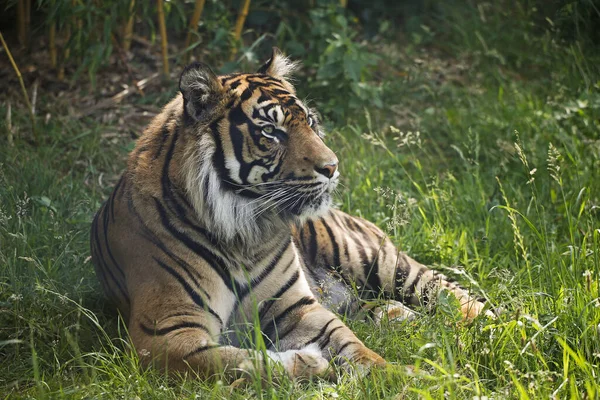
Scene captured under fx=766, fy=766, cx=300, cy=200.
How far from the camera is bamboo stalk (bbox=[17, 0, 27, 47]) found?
244 inches

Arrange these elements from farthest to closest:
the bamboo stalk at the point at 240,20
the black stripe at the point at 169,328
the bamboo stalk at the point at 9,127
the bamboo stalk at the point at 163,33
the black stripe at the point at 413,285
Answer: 1. the bamboo stalk at the point at 240,20
2. the bamboo stalk at the point at 163,33
3. the bamboo stalk at the point at 9,127
4. the black stripe at the point at 413,285
5. the black stripe at the point at 169,328

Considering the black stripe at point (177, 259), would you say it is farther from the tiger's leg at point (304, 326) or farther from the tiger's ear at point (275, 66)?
the tiger's ear at point (275, 66)

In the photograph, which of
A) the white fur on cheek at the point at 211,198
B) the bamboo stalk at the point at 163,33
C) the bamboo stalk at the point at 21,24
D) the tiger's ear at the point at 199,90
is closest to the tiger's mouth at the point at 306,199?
the white fur on cheek at the point at 211,198

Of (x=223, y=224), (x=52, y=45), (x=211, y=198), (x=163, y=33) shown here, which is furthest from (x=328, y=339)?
(x=52, y=45)

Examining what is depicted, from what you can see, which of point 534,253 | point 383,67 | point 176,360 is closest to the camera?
point 176,360

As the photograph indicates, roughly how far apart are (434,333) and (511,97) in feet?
12.7

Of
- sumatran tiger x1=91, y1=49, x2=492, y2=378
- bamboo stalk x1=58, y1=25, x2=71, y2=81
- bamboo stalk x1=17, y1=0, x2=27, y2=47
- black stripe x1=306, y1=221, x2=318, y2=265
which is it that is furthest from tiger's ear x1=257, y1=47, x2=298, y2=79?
bamboo stalk x1=17, y1=0, x2=27, y2=47

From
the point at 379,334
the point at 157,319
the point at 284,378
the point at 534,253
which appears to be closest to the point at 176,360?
the point at 157,319

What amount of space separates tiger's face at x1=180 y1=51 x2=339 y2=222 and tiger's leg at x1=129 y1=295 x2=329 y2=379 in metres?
0.65

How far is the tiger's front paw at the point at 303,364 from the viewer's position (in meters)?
3.23

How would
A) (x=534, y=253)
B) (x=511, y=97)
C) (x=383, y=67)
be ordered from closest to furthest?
(x=534, y=253) < (x=511, y=97) < (x=383, y=67)

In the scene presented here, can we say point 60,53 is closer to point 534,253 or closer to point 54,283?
point 54,283

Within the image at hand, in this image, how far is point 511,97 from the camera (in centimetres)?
648

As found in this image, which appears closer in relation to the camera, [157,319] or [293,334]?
[157,319]
